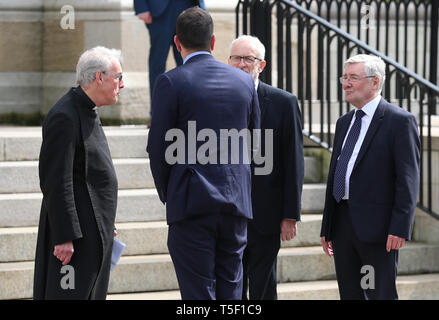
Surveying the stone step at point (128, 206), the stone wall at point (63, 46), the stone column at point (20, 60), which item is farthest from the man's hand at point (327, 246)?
the stone column at point (20, 60)

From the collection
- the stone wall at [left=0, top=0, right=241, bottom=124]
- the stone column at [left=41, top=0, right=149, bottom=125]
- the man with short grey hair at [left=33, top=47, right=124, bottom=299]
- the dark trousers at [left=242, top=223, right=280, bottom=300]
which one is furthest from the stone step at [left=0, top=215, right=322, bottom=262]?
the stone wall at [left=0, top=0, right=241, bottom=124]

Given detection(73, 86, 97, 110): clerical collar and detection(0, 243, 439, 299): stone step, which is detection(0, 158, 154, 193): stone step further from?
detection(73, 86, 97, 110): clerical collar

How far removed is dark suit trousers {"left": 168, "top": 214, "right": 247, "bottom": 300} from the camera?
4.48m

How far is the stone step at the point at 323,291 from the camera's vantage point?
6.44 metres

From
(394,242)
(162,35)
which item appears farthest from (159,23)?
(394,242)

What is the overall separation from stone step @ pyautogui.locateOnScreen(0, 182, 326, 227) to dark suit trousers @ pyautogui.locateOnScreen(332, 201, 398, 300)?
213cm

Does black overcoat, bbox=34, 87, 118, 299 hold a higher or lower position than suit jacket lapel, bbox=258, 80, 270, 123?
lower

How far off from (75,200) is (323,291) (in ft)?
8.73

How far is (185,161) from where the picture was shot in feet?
14.8

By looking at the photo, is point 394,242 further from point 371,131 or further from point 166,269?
point 166,269

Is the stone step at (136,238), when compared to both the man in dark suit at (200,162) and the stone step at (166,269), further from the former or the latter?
the man in dark suit at (200,162)

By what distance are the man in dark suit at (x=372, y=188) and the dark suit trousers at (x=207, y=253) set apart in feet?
3.02

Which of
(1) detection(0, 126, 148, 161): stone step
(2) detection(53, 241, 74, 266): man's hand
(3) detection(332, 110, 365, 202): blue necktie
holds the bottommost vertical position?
(2) detection(53, 241, 74, 266): man's hand

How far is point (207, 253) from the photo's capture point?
4.48 m
